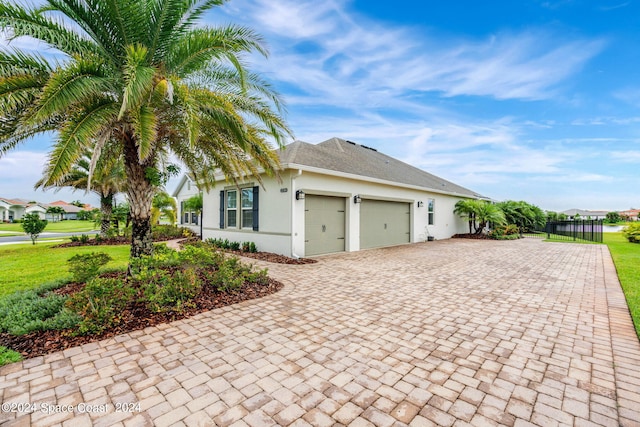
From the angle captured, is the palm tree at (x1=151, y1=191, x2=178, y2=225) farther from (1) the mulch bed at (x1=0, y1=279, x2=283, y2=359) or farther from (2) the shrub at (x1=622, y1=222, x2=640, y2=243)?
(2) the shrub at (x1=622, y1=222, x2=640, y2=243)

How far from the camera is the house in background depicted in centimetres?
1809

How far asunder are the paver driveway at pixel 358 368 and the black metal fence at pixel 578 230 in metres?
15.5

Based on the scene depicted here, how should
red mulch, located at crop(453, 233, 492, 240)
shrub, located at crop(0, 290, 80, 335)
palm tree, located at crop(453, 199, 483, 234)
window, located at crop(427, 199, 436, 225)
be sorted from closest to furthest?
shrub, located at crop(0, 290, 80, 335), window, located at crop(427, 199, 436, 225), red mulch, located at crop(453, 233, 492, 240), palm tree, located at crop(453, 199, 483, 234)

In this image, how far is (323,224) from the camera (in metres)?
10.5

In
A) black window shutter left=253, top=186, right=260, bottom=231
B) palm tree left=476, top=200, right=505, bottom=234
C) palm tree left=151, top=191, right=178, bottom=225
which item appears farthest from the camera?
palm tree left=151, top=191, right=178, bottom=225

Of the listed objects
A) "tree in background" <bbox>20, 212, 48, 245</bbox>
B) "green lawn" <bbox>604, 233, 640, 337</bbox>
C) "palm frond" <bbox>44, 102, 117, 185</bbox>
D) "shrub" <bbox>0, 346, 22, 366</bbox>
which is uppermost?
"palm frond" <bbox>44, 102, 117, 185</bbox>

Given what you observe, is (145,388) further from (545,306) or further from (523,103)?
(523,103)

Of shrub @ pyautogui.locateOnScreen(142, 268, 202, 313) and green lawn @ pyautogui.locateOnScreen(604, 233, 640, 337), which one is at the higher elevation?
shrub @ pyautogui.locateOnScreen(142, 268, 202, 313)

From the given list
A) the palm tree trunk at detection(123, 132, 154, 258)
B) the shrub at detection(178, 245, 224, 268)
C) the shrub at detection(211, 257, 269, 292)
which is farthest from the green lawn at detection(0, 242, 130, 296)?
the shrub at detection(211, 257, 269, 292)

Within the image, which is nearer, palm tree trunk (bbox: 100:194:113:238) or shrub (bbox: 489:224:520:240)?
palm tree trunk (bbox: 100:194:113:238)

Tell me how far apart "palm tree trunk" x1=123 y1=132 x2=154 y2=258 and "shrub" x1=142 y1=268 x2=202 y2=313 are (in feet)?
4.03

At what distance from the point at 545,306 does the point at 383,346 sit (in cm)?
356

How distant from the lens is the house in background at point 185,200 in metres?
18.1

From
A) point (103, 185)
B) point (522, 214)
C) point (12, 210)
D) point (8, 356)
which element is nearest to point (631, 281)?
point (8, 356)
